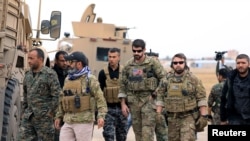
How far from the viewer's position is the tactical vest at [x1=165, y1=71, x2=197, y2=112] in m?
6.98

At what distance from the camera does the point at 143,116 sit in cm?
777

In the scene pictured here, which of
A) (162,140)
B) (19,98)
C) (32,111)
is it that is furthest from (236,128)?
(19,98)

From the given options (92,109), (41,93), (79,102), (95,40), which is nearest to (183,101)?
(92,109)

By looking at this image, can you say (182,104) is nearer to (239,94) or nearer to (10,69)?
(239,94)

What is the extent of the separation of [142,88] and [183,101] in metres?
0.97

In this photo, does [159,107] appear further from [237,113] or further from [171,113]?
[237,113]

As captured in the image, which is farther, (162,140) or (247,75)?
(162,140)

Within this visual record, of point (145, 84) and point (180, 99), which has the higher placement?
point (145, 84)

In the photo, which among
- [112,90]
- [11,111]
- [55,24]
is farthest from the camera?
[55,24]

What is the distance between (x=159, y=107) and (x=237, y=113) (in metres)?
1.01

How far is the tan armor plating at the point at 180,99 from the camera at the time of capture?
697cm

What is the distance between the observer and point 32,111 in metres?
6.87

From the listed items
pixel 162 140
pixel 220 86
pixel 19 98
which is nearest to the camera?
pixel 19 98

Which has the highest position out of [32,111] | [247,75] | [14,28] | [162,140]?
[14,28]
